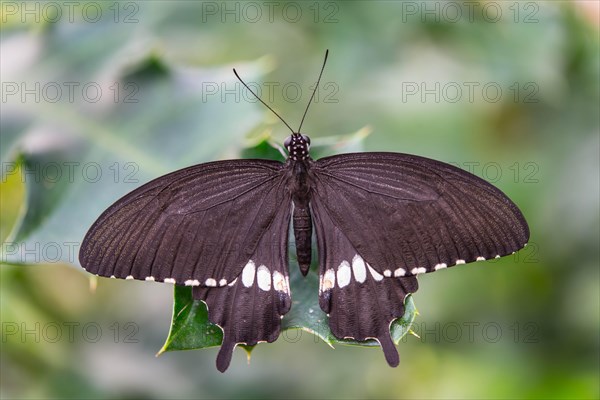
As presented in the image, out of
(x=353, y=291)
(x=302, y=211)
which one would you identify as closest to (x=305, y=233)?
(x=302, y=211)

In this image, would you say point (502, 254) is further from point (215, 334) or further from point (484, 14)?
point (484, 14)

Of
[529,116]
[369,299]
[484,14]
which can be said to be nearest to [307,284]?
[369,299]

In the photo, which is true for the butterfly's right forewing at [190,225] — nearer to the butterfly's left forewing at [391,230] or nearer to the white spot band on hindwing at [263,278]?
the white spot band on hindwing at [263,278]

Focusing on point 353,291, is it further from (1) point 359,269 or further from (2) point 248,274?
(2) point 248,274

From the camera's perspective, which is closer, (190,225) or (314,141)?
(190,225)

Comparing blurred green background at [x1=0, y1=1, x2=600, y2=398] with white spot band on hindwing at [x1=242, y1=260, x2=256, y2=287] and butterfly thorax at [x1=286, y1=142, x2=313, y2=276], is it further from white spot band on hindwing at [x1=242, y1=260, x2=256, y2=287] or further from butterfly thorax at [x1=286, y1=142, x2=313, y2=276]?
white spot band on hindwing at [x1=242, y1=260, x2=256, y2=287]

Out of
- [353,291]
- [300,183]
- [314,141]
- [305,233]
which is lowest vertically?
[353,291]

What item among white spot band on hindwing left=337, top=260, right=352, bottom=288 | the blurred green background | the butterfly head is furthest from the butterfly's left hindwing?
the blurred green background
